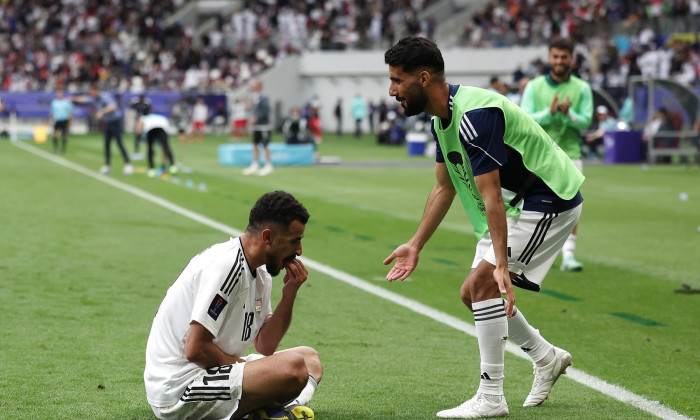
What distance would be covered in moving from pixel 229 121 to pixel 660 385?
157 feet

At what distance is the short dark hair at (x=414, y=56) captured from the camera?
505cm

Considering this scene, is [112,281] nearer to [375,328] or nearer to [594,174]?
[375,328]

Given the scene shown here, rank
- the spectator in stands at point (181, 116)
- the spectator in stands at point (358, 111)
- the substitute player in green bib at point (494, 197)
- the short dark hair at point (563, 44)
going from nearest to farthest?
the substitute player in green bib at point (494, 197) < the short dark hair at point (563, 44) < the spectator in stands at point (181, 116) < the spectator in stands at point (358, 111)

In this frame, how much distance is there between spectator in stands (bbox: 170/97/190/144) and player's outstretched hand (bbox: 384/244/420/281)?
38409 millimetres

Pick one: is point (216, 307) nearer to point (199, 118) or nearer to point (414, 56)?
point (414, 56)

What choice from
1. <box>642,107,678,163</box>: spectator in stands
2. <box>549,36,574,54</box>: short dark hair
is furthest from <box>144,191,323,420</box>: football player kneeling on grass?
<box>642,107,678,163</box>: spectator in stands

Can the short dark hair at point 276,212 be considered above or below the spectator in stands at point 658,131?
above

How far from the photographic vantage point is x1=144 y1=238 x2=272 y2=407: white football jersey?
464cm

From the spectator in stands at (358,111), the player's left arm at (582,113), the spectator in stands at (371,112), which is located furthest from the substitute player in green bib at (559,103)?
the spectator in stands at (371,112)

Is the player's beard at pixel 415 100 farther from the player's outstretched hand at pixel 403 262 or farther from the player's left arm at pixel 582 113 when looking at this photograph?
the player's left arm at pixel 582 113

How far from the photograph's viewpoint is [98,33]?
2378 inches

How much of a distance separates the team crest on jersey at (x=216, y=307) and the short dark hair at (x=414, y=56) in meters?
1.44

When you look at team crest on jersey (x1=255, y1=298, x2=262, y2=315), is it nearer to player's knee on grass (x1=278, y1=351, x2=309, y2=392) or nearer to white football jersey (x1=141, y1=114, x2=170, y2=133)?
player's knee on grass (x1=278, y1=351, x2=309, y2=392)

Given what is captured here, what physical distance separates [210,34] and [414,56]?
56550mm
